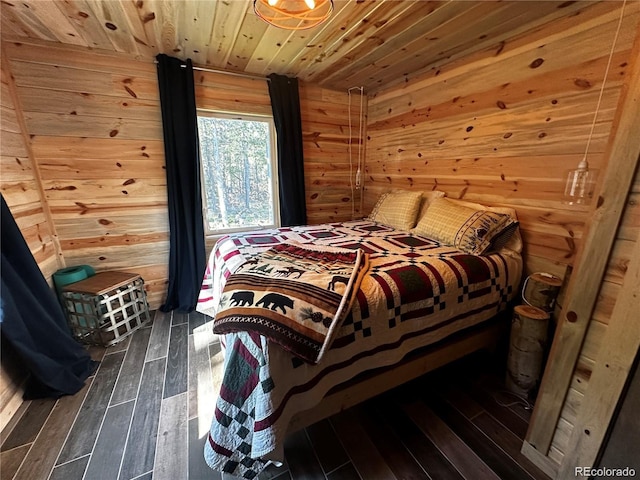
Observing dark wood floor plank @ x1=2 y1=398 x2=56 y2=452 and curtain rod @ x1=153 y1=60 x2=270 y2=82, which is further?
curtain rod @ x1=153 y1=60 x2=270 y2=82

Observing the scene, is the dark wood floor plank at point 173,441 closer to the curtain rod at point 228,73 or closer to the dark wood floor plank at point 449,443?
the dark wood floor plank at point 449,443

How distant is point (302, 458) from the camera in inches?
48.3

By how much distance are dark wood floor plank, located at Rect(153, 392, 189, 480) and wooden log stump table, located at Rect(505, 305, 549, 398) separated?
1812mm

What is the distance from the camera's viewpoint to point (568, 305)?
105 centimetres

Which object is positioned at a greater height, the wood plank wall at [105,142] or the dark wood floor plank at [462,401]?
the wood plank wall at [105,142]

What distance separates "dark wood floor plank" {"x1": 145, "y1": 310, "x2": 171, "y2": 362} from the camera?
76.0 inches

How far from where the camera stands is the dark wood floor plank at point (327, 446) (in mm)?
1204

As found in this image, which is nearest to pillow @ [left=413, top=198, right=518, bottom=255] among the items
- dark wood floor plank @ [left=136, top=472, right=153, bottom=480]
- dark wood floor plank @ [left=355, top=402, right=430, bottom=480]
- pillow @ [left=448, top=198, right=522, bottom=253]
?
pillow @ [left=448, top=198, right=522, bottom=253]

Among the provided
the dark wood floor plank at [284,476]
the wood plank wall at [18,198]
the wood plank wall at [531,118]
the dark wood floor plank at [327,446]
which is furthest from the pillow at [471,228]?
the wood plank wall at [18,198]

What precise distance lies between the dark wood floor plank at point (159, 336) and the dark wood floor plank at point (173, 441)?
1.65ft

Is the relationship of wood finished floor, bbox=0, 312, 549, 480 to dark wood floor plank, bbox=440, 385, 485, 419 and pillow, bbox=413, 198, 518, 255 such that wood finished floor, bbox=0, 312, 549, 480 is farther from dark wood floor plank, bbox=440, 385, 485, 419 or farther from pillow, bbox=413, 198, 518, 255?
pillow, bbox=413, 198, 518, 255

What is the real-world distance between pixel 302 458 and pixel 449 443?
2.38 feet

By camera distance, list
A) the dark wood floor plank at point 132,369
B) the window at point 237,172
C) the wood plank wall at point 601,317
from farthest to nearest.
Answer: the window at point 237,172 → the dark wood floor plank at point 132,369 → the wood plank wall at point 601,317

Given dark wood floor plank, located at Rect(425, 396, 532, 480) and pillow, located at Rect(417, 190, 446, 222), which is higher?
pillow, located at Rect(417, 190, 446, 222)
